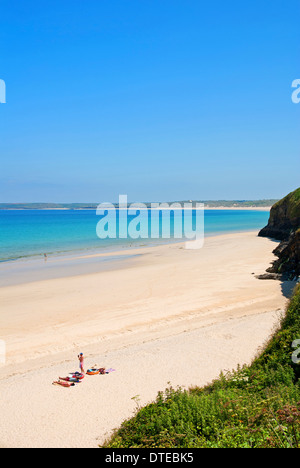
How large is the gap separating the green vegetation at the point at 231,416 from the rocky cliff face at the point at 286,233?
1481cm

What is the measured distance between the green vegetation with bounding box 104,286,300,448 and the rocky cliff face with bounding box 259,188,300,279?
48.6ft

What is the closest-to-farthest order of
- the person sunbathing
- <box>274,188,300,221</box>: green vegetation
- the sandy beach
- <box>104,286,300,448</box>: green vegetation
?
<box>104,286,300,448</box>: green vegetation → the sandy beach → the person sunbathing → <box>274,188,300,221</box>: green vegetation

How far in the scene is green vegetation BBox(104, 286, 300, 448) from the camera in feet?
20.6

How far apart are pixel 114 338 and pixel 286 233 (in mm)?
36209

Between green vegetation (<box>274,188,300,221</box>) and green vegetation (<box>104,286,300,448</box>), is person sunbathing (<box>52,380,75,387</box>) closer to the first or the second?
green vegetation (<box>104,286,300,448</box>)

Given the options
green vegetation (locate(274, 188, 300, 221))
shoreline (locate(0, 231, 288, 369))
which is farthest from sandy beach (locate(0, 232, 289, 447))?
green vegetation (locate(274, 188, 300, 221))

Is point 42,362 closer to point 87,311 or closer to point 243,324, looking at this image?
point 87,311

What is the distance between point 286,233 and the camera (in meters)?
45.3

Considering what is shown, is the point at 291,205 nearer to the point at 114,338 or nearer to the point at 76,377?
the point at 114,338

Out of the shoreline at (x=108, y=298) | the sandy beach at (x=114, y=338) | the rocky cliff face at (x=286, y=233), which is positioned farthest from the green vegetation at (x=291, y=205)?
the sandy beach at (x=114, y=338)

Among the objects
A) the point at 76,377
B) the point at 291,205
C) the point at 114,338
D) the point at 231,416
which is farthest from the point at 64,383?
the point at 291,205

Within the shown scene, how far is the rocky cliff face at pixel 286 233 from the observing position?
915 inches

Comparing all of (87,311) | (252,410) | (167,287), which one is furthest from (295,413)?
(167,287)

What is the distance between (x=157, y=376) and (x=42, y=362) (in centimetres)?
438
